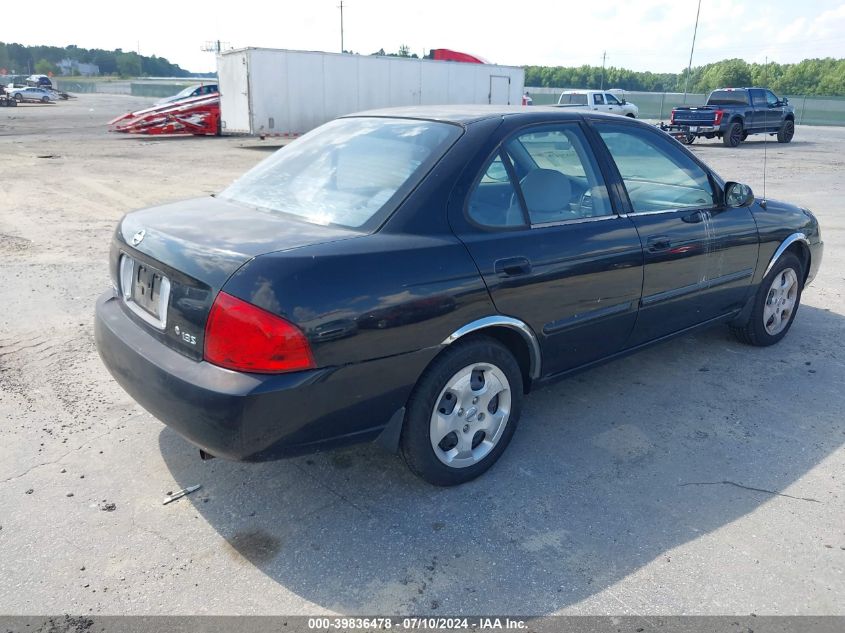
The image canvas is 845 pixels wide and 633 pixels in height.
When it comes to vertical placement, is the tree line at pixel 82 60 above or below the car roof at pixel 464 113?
above

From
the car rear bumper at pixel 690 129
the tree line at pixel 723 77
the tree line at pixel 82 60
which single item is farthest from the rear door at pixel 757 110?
the tree line at pixel 82 60

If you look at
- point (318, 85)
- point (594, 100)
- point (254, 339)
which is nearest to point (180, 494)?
point (254, 339)

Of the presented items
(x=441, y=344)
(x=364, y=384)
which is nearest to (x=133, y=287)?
(x=364, y=384)

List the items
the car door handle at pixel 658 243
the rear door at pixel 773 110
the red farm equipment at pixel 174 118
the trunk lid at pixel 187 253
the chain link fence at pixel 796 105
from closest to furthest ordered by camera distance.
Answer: the trunk lid at pixel 187 253 < the car door handle at pixel 658 243 < the red farm equipment at pixel 174 118 < the rear door at pixel 773 110 < the chain link fence at pixel 796 105

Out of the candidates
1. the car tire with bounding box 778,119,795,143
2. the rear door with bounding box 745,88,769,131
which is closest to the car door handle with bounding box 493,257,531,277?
the rear door with bounding box 745,88,769,131

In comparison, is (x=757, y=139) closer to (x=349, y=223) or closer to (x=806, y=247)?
(x=806, y=247)

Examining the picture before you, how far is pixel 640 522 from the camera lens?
2979mm

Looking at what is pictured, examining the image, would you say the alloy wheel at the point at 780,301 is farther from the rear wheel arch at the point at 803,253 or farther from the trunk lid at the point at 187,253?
the trunk lid at the point at 187,253

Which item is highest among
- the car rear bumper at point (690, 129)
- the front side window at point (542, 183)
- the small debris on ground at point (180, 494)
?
the front side window at point (542, 183)

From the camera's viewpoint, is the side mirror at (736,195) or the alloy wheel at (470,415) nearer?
the alloy wheel at (470,415)

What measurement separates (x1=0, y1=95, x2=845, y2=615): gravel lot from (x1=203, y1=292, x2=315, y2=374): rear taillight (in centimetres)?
82

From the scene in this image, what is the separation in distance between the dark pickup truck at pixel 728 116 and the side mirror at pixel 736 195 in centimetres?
2004

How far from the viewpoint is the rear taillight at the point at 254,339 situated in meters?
2.47

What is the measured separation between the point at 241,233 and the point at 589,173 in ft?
6.31
